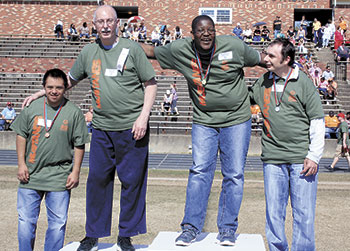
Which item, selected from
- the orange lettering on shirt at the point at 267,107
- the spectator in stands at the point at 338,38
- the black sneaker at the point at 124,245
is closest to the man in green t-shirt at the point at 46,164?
the black sneaker at the point at 124,245

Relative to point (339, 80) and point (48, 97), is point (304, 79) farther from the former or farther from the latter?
point (339, 80)

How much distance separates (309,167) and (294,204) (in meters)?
0.39

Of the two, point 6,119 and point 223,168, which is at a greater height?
point 223,168

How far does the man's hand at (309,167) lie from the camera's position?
412 centimetres

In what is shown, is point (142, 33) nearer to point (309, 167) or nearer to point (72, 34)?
point (72, 34)

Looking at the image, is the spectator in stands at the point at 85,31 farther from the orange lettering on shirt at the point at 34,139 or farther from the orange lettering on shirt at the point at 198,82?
the orange lettering on shirt at the point at 198,82

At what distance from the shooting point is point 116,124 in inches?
162

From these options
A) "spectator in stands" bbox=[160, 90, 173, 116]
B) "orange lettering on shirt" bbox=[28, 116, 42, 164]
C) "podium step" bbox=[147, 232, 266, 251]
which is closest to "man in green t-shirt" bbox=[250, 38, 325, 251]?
"podium step" bbox=[147, 232, 266, 251]

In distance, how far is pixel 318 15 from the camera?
31.9 m

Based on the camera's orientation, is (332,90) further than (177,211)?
Yes

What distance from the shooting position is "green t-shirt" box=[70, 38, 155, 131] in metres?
4.06

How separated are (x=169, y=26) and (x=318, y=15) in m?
10.2

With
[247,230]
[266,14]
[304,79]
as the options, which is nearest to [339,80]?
[266,14]

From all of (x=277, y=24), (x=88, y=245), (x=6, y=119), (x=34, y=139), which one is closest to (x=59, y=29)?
(x=6, y=119)
